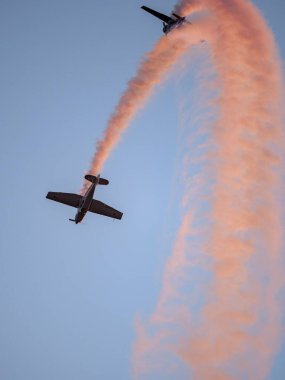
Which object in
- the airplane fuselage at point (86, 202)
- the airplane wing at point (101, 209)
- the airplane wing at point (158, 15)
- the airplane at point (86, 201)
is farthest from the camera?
the airplane wing at point (158, 15)

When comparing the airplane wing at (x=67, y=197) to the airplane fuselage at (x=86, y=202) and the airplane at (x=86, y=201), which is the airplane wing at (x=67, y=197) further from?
the airplane fuselage at (x=86, y=202)

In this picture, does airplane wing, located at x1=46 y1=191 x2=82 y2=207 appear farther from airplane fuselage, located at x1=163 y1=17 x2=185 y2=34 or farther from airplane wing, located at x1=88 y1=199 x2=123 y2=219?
airplane fuselage, located at x1=163 y1=17 x2=185 y2=34

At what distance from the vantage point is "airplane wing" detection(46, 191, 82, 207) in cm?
5172

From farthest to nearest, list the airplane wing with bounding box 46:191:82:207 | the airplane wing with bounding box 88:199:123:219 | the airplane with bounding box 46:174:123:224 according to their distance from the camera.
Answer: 1. the airplane wing with bounding box 88:199:123:219
2. the airplane wing with bounding box 46:191:82:207
3. the airplane with bounding box 46:174:123:224

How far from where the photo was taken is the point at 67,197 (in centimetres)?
5178

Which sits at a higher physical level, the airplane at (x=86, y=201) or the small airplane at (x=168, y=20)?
the small airplane at (x=168, y=20)

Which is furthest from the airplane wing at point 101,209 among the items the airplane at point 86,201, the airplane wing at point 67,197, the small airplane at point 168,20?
the small airplane at point 168,20

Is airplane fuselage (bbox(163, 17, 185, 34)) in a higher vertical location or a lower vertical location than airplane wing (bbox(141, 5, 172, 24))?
lower

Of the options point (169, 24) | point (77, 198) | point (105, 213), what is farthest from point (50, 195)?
point (169, 24)

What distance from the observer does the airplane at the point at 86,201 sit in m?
46.7

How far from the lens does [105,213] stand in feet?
177

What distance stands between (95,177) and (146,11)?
33408 millimetres

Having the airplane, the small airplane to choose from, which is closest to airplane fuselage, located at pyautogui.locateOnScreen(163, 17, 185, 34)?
the small airplane

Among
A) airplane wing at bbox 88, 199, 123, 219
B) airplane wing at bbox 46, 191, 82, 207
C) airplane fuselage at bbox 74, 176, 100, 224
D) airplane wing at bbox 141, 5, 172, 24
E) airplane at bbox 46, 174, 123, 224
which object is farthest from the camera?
airplane wing at bbox 141, 5, 172, 24
